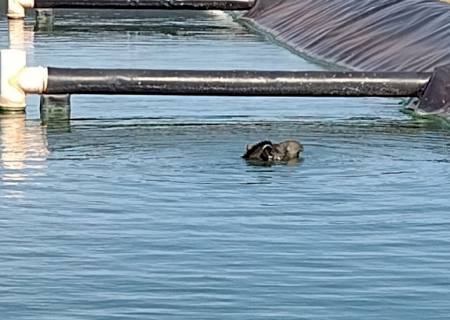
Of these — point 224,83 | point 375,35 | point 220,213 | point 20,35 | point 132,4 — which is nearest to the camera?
point 220,213

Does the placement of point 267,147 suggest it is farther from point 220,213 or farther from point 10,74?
point 10,74

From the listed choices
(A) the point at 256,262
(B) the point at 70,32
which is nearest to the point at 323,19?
(B) the point at 70,32

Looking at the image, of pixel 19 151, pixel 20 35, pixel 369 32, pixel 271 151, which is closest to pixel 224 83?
pixel 19 151

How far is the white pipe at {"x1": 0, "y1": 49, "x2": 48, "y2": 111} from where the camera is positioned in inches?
621

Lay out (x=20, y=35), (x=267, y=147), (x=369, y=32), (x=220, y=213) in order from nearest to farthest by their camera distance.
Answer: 1. (x=220, y=213)
2. (x=267, y=147)
3. (x=369, y=32)
4. (x=20, y=35)

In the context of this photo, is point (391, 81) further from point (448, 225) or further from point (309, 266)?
point (309, 266)

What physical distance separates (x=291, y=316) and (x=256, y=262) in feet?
4.03

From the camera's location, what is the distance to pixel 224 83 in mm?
16000

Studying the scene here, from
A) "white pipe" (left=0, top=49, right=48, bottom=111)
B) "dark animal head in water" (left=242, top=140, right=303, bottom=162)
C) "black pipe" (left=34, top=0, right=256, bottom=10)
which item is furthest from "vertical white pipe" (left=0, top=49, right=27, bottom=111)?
"black pipe" (left=34, top=0, right=256, bottom=10)

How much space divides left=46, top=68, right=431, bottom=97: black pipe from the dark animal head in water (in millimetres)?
3086

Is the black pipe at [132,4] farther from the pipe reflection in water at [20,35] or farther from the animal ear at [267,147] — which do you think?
the animal ear at [267,147]

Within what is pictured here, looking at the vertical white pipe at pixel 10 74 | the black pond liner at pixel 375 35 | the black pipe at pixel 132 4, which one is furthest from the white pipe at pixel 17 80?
the black pipe at pixel 132 4

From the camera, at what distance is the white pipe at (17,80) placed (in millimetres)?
15766

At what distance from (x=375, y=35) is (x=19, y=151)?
32.0 ft
